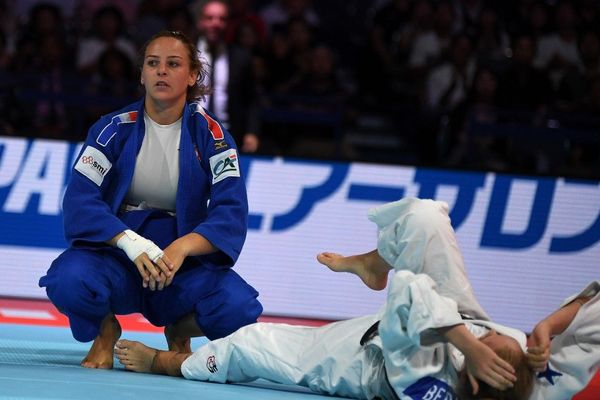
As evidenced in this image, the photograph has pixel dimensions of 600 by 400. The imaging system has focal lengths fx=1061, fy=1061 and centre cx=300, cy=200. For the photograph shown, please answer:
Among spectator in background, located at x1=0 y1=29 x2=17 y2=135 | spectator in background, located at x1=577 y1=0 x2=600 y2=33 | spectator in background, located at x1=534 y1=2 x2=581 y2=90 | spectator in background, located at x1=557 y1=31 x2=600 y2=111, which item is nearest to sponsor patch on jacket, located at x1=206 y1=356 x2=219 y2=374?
spectator in background, located at x1=0 y1=29 x2=17 y2=135

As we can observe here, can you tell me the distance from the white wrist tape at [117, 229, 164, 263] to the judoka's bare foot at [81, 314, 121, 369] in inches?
12.5

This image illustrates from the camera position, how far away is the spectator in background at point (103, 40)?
7.98 metres

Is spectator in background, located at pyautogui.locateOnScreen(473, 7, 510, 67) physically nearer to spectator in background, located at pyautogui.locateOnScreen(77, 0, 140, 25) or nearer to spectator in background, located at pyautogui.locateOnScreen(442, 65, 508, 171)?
spectator in background, located at pyautogui.locateOnScreen(442, 65, 508, 171)

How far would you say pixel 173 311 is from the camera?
394cm

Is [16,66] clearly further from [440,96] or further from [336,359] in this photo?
[336,359]

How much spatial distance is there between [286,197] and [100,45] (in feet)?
9.88

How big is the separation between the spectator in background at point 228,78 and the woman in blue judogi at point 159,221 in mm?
2899

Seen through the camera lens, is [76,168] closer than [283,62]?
Yes

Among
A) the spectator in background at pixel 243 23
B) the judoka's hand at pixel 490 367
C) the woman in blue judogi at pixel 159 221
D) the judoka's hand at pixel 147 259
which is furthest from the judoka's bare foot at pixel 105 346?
the spectator in background at pixel 243 23

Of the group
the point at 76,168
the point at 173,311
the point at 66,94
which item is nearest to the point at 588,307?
the point at 173,311

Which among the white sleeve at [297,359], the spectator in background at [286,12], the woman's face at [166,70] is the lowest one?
the white sleeve at [297,359]

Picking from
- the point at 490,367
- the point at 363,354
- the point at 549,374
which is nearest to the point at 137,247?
the point at 363,354

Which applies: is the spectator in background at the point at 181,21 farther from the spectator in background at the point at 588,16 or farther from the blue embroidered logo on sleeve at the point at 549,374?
the blue embroidered logo on sleeve at the point at 549,374

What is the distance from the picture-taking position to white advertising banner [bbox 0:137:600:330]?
5.69m
